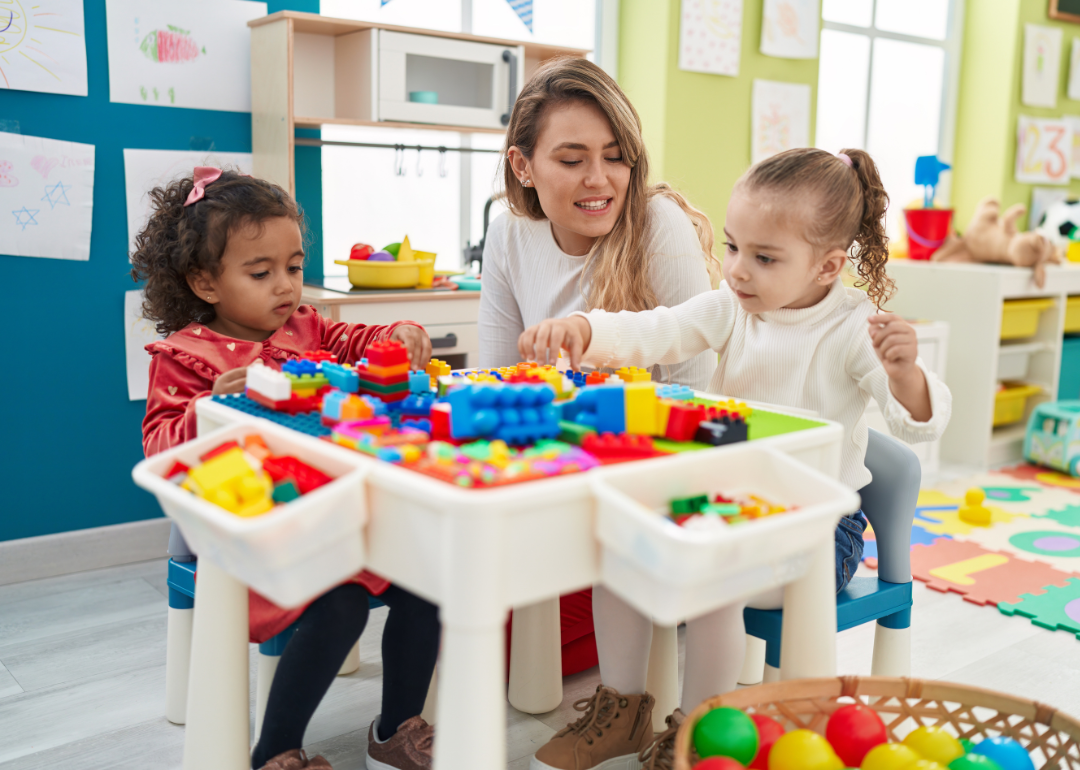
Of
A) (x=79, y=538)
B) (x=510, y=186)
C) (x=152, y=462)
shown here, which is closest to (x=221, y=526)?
(x=152, y=462)

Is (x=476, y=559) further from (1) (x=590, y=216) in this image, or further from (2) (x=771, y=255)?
(1) (x=590, y=216)

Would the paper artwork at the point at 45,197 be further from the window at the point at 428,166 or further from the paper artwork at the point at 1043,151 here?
the paper artwork at the point at 1043,151

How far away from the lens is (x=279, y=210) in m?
1.42

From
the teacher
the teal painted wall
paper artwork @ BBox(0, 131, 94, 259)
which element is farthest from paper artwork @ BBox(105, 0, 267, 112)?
the teacher

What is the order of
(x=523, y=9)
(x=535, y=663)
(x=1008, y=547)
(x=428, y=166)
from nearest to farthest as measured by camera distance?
(x=535, y=663) < (x=1008, y=547) < (x=428, y=166) < (x=523, y=9)

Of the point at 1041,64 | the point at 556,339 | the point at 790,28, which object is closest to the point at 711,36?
the point at 790,28

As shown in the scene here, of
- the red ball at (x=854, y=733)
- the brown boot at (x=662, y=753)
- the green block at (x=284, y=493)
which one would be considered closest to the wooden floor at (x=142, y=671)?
the brown boot at (x=662, y=753)

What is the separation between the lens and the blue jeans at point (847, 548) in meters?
1.23

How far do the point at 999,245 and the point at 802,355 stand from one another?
245cm

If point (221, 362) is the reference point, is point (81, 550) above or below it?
below

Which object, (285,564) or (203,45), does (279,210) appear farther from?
(203,45)

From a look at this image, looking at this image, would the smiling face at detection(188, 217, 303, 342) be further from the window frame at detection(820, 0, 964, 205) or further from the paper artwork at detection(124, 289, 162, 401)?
the window frame at detection(820, 0, 964, 205)

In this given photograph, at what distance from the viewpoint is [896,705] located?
42.2 inches

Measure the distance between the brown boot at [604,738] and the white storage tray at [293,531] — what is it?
561mm
